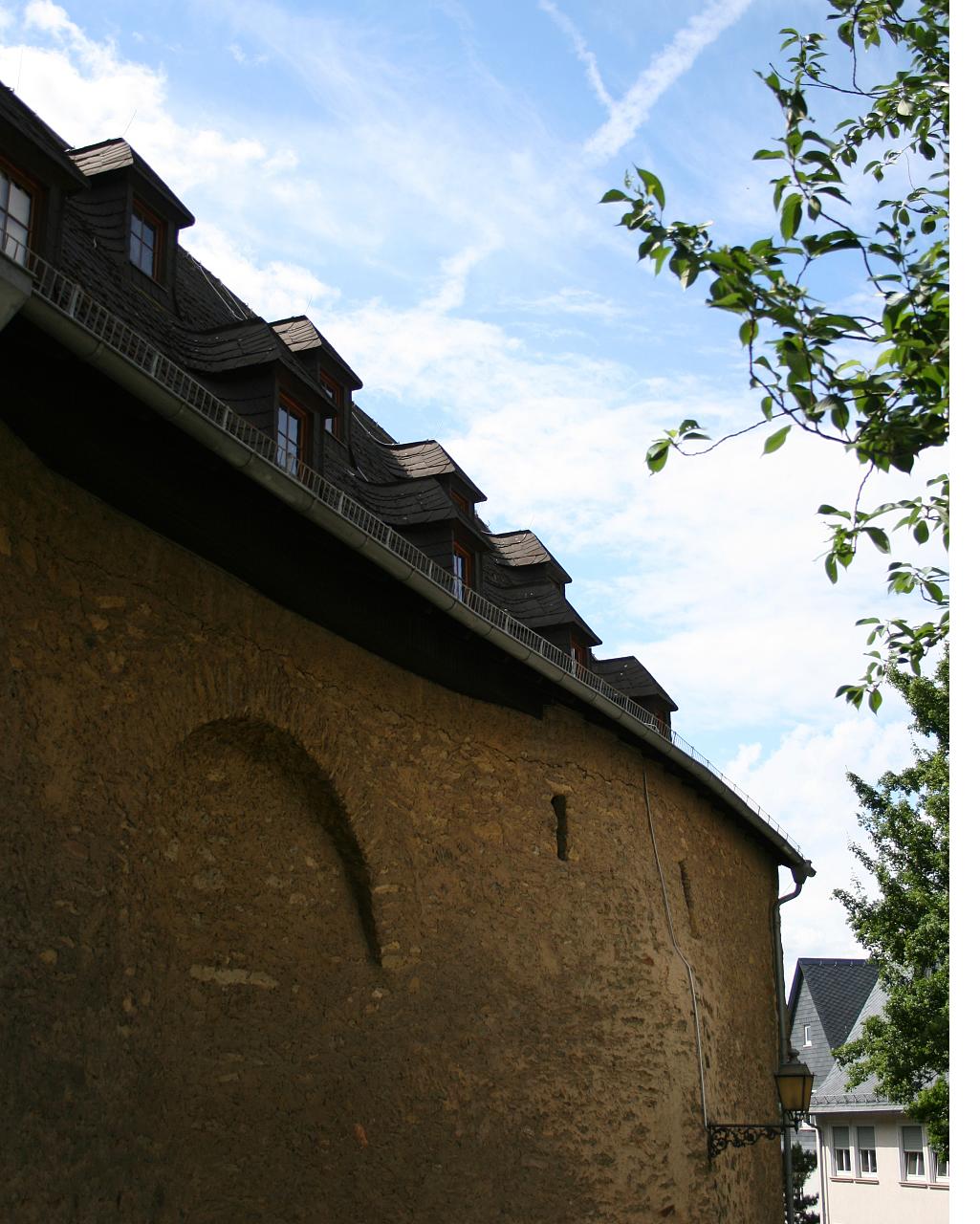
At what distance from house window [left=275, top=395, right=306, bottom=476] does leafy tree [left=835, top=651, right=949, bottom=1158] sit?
1119 cm

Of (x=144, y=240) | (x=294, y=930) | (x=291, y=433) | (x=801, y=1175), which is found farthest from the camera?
(x=801, y=1175)

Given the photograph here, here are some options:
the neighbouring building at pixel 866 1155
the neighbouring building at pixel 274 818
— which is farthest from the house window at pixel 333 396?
the neighbouring building at pixel 866 1155

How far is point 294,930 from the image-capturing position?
8.10 meters

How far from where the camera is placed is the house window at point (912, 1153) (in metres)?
26.2

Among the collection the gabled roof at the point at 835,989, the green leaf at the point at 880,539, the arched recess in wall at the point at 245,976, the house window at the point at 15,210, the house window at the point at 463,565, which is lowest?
the gabled roof at the point at 835,989

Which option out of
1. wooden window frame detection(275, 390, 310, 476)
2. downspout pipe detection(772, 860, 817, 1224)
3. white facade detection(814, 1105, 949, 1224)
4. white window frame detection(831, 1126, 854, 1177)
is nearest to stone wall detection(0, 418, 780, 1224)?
wooden window frame detection(275, 390, 310, 476)

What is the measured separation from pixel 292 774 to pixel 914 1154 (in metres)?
23.1

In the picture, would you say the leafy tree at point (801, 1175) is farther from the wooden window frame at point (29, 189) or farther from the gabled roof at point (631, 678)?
the wooden window frame at point (29, 189)

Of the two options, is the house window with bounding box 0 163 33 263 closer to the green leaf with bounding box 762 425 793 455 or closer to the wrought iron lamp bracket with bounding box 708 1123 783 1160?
the green leaf with bounding box 762 425 793 455

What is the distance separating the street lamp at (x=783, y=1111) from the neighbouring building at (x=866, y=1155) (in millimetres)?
12522

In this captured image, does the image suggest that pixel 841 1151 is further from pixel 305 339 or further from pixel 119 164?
pixel 119 164

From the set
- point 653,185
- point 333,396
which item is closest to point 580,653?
point 333,396

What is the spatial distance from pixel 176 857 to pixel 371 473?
4.96 metres

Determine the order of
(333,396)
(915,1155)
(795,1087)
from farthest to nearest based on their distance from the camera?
(915,1155) < (795,1087) < (333,396)
